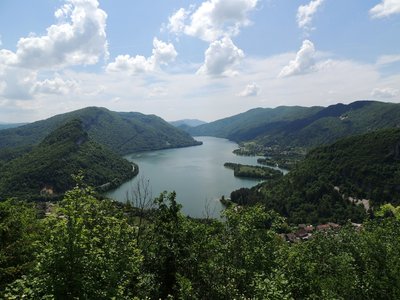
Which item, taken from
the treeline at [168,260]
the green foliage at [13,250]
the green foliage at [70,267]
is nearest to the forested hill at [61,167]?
the green foliage at [13,250]

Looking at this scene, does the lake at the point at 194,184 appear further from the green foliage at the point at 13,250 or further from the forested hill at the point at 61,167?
the green foliage at the point at 13,250

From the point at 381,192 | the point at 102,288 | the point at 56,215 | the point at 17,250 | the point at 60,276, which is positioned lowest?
the point at 381,192

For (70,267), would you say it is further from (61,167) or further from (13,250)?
(61,167)

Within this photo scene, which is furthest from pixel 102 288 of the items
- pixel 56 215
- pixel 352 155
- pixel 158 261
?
pixel 352 155

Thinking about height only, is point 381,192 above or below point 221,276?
below

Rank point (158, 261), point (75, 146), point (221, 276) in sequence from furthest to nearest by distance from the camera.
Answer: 1. point (75, 146)
2. point (158, 261)
3. point (221, 276)

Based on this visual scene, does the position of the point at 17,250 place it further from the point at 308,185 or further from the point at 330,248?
the point at 308,185
